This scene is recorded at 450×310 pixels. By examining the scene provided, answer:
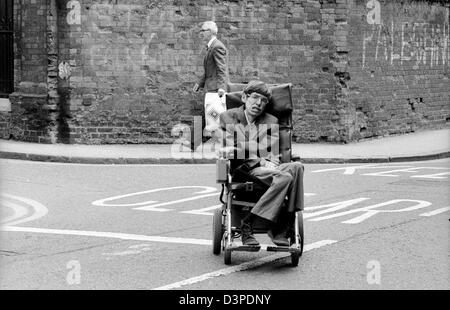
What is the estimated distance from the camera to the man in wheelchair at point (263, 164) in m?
8.40

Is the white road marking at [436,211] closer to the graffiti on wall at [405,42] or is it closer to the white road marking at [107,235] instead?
the white road marking at [107,235]

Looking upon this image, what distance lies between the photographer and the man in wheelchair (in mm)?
8398

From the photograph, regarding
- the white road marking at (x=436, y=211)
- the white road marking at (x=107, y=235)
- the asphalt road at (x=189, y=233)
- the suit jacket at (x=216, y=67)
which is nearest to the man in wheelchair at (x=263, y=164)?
the asphalt road at (x=189, y=233)

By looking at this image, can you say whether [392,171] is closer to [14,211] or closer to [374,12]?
[374,12]

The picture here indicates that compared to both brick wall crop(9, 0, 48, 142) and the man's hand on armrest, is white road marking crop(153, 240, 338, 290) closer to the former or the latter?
the man's hand on armrest

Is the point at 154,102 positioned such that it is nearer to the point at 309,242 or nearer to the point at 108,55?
the point at 108,55

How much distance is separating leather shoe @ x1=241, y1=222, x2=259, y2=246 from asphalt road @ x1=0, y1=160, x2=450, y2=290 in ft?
0.65

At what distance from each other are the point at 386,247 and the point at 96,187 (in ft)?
18.2

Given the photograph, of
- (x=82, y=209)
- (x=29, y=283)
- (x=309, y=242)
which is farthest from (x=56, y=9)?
(x=29, y=283)

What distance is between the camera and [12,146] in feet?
59.9

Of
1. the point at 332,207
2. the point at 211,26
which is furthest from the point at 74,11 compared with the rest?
the point at 332,207

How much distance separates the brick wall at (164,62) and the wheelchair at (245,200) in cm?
1005

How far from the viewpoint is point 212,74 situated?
1741 centimetres

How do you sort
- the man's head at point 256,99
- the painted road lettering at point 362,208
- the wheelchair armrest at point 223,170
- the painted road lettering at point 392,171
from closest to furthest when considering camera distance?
the wheelchair armrest at point 223,170 < the man's head at point 256,99 < the painted road lettering at point 362,208 < the painted road lettering at point 392,171
